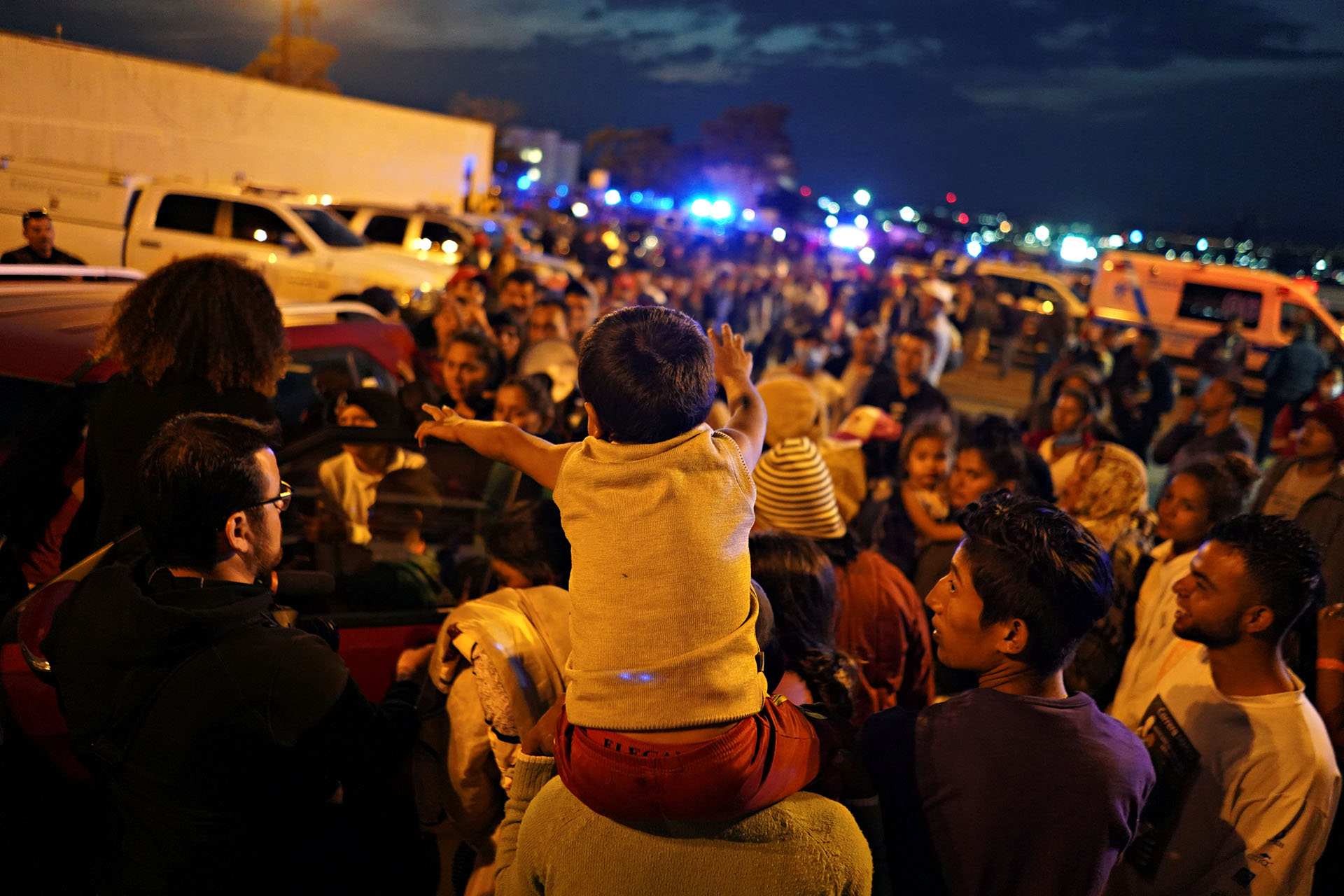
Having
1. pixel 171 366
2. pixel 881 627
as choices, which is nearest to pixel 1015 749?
pixel 881 627

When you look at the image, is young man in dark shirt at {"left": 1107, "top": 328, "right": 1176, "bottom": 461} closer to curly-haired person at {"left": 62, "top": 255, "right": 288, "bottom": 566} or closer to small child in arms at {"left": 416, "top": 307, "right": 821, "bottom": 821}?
curly-haired person at {"left": 62, "top": 255, "right": 288, "bottom": 566}

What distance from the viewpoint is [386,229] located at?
1720 centimetres

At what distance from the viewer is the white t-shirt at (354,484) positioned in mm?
3664

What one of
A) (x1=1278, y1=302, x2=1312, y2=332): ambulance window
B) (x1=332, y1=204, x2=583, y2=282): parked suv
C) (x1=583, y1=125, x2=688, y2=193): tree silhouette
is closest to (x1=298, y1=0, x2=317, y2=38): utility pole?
(x1=332, y1=204, x2=583, y2=282): parked suv

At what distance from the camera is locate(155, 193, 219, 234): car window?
12133mm

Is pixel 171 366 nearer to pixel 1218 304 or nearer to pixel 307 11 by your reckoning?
pixel 1218 304

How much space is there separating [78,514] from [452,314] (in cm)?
370

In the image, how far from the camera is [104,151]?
11.3m

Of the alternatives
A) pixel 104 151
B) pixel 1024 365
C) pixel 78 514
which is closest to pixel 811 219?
pixel 1024 365

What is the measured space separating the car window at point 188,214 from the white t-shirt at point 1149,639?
12.6 meters

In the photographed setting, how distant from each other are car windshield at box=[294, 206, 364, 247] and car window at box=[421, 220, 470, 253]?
3.02 metres

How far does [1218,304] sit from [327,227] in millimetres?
17154

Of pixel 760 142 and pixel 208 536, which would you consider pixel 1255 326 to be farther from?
pixel 760 142

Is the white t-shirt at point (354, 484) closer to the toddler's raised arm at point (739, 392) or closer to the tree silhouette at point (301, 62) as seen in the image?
the toddler's raised arm at point (739, 392)
